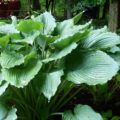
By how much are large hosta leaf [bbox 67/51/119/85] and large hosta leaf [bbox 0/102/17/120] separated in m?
0.41

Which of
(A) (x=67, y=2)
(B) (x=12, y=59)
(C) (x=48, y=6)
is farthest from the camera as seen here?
(C) (x=48, y=6)

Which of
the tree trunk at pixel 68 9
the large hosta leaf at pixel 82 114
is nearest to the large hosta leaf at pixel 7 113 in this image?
the large hosta leaf at pixel 82 114

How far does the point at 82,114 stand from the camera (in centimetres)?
216

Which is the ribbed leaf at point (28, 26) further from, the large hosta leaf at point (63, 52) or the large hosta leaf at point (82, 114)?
the large hosta leaf at point (82, 114)

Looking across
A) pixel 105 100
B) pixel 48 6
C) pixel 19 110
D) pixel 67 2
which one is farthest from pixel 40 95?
pixel 48 6

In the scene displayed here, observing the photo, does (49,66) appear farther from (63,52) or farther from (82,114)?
(82,114)

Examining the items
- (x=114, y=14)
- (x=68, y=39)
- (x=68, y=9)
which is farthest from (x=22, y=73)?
(x=68, y=9)

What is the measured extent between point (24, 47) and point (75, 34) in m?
0.41

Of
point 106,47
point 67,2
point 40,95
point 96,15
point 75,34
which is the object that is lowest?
point 96,15

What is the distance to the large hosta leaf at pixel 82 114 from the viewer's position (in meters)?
2.11

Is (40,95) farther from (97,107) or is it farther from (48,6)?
(48,6)

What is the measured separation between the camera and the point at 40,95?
2.34 m

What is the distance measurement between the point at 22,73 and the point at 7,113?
0.97 feet

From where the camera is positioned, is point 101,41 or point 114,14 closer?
point 101,41
